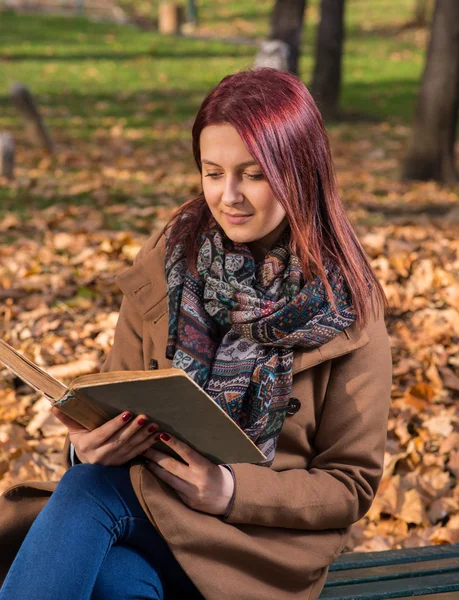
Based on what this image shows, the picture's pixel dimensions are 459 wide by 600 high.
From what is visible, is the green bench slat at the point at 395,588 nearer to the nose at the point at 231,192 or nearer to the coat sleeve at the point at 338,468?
the coat sleeve at the point at 338,468

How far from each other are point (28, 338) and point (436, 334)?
2.00 meters

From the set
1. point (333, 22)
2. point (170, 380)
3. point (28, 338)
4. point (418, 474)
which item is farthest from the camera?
point (333, 22)

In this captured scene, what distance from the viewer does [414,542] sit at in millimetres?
3293

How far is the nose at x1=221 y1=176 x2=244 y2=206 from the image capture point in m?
2.09

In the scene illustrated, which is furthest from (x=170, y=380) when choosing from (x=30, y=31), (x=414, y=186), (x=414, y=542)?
(x=30, y=31)

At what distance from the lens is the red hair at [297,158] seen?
6.69 feet

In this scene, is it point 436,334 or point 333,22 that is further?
point 333,22

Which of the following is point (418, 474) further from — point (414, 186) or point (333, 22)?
point (333, 22)

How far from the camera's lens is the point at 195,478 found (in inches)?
77.1

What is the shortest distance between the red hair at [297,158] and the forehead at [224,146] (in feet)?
0.06

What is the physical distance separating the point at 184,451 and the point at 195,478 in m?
0.07

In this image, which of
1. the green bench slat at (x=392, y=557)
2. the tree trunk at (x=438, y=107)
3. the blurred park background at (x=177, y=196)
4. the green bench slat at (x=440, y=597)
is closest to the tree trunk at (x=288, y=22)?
the blurred park background at (x=177, y=196)

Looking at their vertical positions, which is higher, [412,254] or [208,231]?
[208,231]

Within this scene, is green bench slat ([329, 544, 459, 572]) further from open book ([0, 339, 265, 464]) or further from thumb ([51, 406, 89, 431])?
Answer: thumb ([51, 406, 89, 431])
